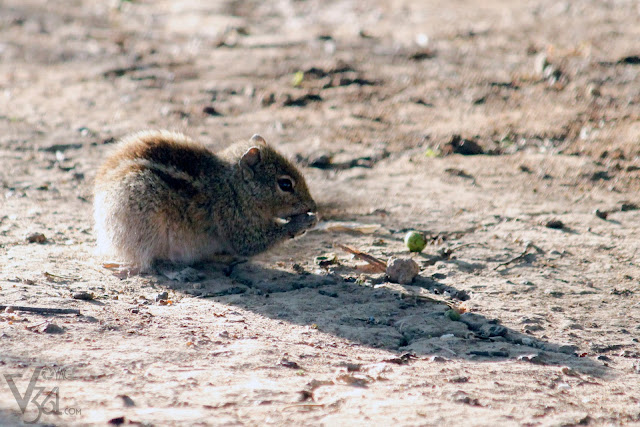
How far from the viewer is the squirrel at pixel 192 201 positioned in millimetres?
4723

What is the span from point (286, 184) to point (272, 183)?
102 millimetres

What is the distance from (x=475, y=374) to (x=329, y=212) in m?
2.48

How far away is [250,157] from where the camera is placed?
17.0 feet

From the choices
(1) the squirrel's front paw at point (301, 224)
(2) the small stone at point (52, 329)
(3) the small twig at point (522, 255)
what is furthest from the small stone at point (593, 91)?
(2) the small stone at point (52, 329)

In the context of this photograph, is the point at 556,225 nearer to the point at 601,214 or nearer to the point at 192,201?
the point at 601,214

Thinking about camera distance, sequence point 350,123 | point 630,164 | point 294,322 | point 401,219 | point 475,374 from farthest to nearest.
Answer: point 350,123 < point 630,164 < point 401,219 < point 294,322 < point 475,374

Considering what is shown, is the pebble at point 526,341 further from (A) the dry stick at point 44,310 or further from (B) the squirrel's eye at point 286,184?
(A) the dry stick at point 44,310

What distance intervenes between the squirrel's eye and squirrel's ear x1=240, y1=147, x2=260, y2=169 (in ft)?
0.72

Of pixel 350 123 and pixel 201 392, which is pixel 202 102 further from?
pixel 201 392

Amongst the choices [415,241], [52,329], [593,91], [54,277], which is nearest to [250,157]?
[415,241]

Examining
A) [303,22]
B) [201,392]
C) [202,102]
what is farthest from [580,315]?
[303,22]

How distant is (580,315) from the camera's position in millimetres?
4180

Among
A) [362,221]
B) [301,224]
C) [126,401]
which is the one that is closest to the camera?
[126,401]

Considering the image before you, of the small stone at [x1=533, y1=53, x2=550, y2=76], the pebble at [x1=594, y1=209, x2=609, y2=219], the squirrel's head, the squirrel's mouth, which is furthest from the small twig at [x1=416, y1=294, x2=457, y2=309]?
the small stone at [x1=533, y1=53, x2=550, y2=76]
